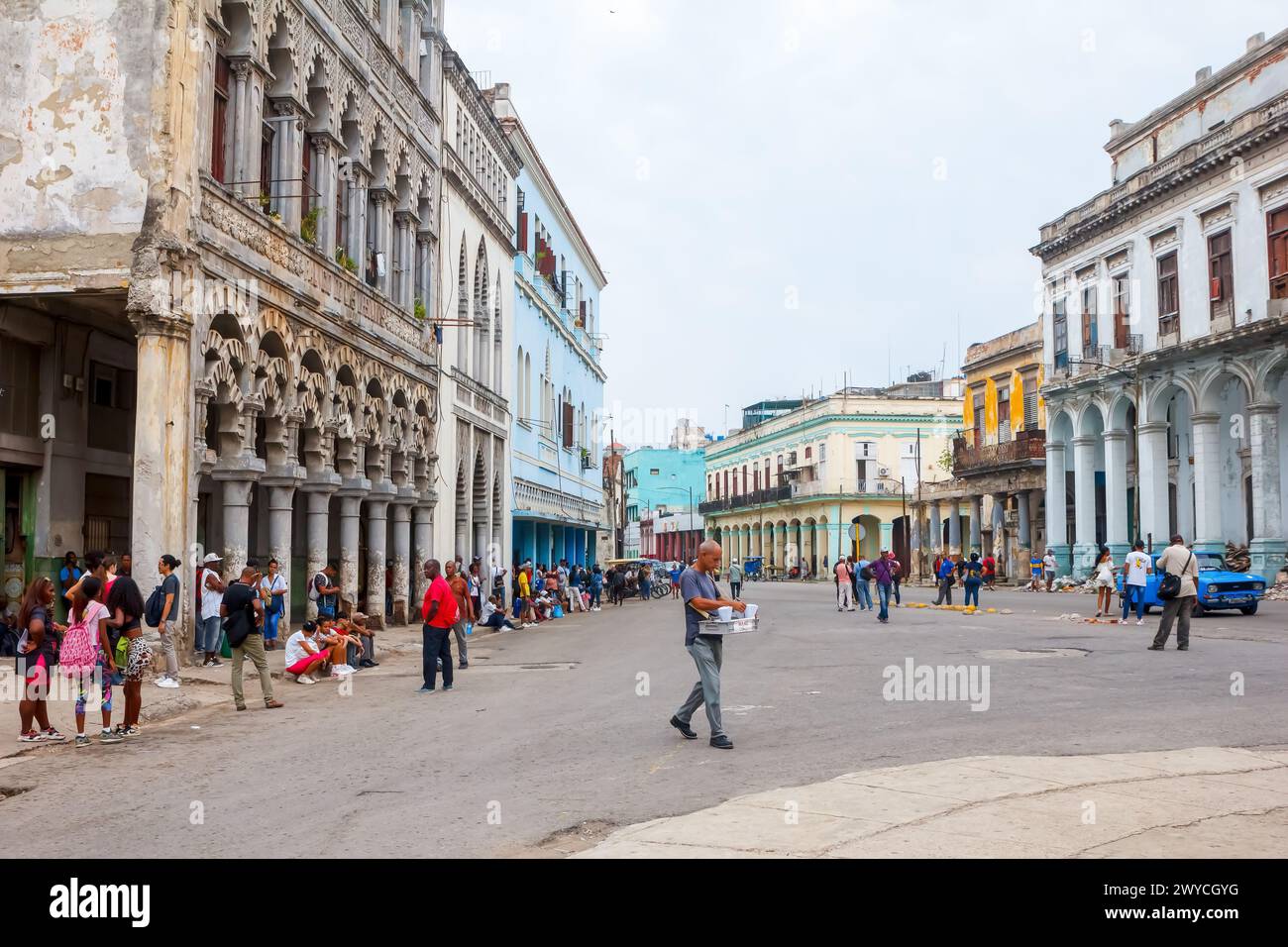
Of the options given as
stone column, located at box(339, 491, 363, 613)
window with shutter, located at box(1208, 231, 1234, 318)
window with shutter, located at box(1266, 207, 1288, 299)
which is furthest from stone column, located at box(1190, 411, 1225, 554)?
stone column, located at box(339, 491, 363, 613)

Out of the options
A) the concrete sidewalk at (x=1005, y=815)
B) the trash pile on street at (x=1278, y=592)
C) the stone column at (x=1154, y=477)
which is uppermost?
the stone column at (x=1154, y=477)

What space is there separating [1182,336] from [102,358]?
3247 centimetres

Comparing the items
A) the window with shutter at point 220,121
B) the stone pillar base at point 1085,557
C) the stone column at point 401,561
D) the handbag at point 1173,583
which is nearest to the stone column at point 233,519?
the window with shutter at point 220,121

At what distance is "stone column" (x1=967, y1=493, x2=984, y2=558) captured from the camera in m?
58.2

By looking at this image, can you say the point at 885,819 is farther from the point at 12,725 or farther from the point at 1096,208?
the point at 1096,208

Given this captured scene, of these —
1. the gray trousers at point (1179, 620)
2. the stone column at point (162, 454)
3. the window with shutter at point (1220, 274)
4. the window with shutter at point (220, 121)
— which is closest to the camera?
the stone column at point (162, 454)

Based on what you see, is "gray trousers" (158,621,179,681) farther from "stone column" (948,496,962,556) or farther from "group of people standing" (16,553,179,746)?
"stone column" (948,496,962,556)

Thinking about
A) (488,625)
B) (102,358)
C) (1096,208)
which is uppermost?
(1096,208)

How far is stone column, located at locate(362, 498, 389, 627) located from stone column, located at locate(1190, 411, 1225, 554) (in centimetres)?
2529

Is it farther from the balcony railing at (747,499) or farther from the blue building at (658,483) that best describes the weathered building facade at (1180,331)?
the blue building at (658,483)

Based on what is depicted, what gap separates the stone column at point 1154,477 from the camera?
40.0m

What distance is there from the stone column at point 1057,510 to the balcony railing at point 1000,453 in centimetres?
200

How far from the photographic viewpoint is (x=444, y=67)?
31000 mm
